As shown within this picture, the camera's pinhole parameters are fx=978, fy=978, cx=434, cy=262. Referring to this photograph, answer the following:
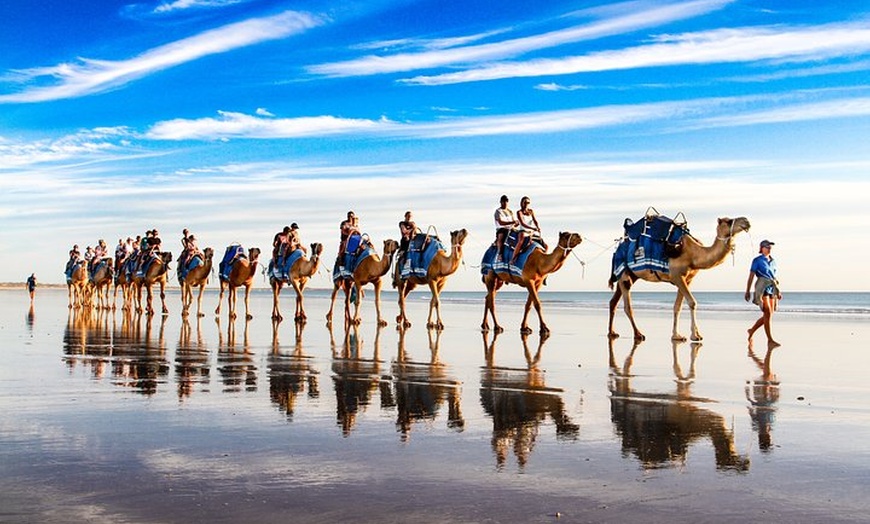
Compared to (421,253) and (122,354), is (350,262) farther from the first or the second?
(122,354)

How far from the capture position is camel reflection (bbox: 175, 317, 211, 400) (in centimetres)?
1148

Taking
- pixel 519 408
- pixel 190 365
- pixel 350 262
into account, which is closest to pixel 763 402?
pixel 519 408

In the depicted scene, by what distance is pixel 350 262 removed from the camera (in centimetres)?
2889

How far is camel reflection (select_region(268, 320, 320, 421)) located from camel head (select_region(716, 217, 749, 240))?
914 centimetres

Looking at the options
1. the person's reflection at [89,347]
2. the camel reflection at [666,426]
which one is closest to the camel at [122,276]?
the person's reflection at [89,347]

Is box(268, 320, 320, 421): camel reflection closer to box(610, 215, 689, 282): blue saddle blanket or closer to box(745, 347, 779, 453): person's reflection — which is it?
box(745, 347, 779, 453): person's reflection

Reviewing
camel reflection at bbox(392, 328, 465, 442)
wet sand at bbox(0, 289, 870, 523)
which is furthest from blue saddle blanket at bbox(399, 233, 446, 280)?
wet sand at bbox(0, 289, 870, 523)

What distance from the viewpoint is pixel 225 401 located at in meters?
9.91

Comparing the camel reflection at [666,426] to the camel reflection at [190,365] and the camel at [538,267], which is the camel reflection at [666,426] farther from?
the camel at [538,267]

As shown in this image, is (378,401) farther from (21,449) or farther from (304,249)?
(304,249)

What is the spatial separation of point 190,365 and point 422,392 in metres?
4.65

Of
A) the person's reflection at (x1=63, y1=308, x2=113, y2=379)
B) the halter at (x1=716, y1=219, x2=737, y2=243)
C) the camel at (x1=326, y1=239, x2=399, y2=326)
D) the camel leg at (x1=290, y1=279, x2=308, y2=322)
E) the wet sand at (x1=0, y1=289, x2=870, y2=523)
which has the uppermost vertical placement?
the halter at (x1=716, y1=219, x2=737, y2=243)

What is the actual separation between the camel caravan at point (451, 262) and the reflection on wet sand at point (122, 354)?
6.58 m

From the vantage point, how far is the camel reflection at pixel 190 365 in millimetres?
11480
